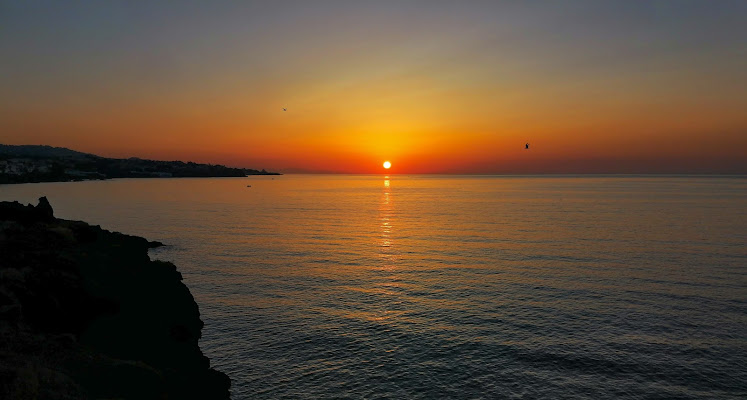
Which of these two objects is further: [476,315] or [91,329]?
[476,315]

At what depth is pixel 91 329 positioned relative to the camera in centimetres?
2528

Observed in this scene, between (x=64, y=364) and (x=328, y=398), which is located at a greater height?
(x=64, y=364)

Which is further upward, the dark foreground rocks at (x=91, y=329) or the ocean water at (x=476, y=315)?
the dark foreground rocks at (x=91, y=329)

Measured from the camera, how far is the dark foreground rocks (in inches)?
698

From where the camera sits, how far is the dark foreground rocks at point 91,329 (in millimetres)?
17734

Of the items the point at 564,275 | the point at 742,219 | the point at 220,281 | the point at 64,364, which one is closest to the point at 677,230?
the point at 742,219

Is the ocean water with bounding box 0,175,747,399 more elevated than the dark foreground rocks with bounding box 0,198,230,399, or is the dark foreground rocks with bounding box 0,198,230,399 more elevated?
the dark foreground rocks with bounding box 0,198,230,399

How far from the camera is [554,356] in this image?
2561cm

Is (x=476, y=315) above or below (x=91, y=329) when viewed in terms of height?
below

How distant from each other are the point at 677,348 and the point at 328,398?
2181cm

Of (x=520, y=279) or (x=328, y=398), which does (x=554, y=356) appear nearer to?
(x=328, y=398)

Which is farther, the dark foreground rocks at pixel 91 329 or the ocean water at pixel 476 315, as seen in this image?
the ocean water at pixel 476 315

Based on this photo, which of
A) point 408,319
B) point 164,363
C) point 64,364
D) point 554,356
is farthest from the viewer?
point 408,319

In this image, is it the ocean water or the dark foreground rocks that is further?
the ocean water
